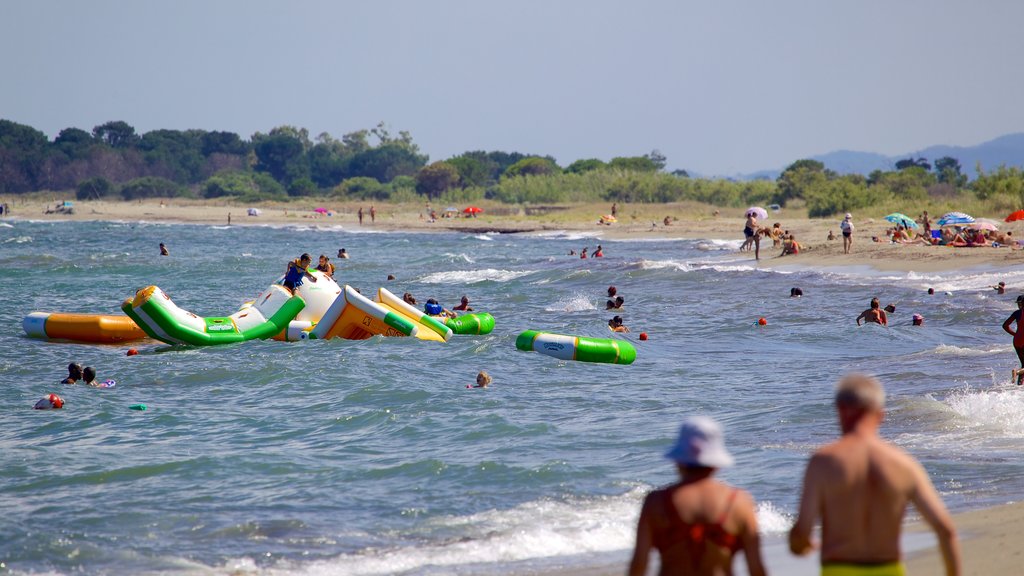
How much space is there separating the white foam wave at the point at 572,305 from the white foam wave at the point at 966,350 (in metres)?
8.71

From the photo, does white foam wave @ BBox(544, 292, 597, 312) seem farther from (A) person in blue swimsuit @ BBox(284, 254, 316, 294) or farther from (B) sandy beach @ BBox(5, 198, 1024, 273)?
(B) sandy beach @ BBox(5, 198, 1024, 273)

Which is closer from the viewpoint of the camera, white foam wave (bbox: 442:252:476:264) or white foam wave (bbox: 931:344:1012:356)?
white foam wave (bbox: 931:344:1012:356)

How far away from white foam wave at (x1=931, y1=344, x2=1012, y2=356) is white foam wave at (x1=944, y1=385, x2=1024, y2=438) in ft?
11.6

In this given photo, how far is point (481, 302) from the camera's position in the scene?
82.6 ft

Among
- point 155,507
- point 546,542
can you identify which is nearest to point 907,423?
point 546,542

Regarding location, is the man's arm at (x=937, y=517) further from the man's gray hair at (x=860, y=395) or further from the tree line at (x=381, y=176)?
the tree line at (x=381, y=176)

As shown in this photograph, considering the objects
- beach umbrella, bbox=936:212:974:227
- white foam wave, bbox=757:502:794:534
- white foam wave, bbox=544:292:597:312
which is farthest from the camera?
beach umbrella, bbox=936:212:974:227

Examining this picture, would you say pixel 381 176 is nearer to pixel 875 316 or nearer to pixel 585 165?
pixel 585 165

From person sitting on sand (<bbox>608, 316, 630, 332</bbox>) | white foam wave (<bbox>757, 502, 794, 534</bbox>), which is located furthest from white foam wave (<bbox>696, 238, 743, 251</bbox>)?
white foam wave (<bbox>757, 502, 794, 534</bbox>)

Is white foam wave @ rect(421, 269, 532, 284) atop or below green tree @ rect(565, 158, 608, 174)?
below

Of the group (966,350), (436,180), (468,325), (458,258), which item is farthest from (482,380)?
(436,180)

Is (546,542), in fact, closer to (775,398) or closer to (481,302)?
(775,398)

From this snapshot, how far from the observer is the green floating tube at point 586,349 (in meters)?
15.4

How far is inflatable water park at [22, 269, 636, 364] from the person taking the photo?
16.0 m
